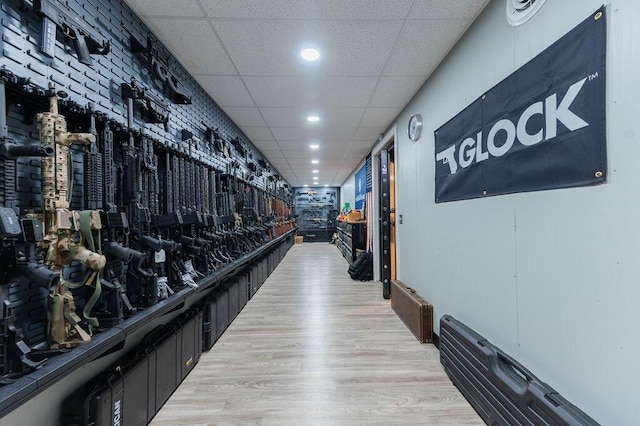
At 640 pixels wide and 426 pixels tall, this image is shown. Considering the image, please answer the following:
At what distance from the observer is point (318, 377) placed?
240 centimetres

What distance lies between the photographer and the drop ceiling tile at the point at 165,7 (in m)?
1.93

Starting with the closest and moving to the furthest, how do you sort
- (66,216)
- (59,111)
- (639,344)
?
(639,344), (66,216), (59,111)

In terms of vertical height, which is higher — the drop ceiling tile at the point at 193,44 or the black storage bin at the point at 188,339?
the drop ceiling tile at the point at 193,44

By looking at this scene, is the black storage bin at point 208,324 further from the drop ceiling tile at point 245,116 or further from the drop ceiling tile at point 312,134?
the drop ceiling tile at point 312,134

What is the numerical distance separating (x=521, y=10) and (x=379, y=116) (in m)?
2.63

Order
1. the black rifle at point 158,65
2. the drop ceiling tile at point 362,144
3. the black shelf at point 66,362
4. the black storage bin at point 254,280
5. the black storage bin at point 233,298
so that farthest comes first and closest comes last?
the drop ceiling tile at point 362,144
the black storage bin at point 254,280
the black storage bin at point 233,298
the black rifle at point 158,65
the black shelf at point 66,362

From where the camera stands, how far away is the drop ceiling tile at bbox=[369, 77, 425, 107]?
312cm

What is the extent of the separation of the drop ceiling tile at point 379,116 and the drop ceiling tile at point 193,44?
2024mm

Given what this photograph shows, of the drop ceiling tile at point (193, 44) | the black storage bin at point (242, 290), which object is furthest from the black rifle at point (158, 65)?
the black storage bin at point (242, 290)

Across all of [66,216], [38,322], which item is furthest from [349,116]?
[38,322]

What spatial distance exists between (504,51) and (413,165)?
176cm

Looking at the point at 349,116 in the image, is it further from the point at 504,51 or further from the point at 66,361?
the point at 66,361

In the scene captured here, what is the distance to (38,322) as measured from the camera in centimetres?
135

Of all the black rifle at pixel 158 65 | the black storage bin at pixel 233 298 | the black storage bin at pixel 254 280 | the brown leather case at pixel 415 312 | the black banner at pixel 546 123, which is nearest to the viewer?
the black banner at pixel 546 123
